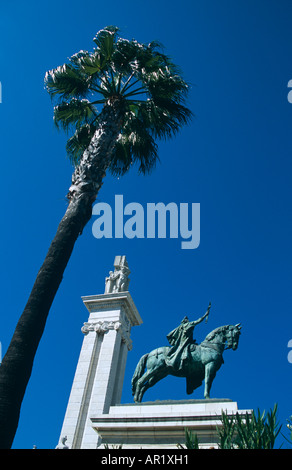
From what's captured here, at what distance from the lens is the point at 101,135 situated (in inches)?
513

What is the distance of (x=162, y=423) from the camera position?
1335 centimetres

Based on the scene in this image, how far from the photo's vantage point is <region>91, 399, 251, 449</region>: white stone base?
1289cm

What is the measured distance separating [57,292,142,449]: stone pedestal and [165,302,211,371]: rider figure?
2.43 meters

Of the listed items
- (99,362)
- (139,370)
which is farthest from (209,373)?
(99,362)

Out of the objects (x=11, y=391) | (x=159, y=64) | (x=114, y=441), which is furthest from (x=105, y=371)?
(x=159, y=64)

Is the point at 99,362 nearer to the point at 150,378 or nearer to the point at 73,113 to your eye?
the point at 150,378

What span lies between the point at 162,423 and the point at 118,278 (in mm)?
7944

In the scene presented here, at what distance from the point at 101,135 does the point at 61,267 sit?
495 cm

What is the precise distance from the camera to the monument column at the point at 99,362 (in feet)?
50.7

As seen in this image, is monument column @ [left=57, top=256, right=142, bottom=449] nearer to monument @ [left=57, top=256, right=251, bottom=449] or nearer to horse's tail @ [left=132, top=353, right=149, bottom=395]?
monument @ [left=57, top=256, right=251, bottom=449]

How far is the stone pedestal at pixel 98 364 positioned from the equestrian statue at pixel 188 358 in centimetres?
113

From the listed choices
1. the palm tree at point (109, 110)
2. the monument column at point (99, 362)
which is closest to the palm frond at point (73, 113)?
the palm tree at point (109, 110)

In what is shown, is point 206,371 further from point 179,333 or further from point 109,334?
point 109,334

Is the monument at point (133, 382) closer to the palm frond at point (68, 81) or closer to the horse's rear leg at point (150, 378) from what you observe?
the horse's rear leg at point (150, 378)
